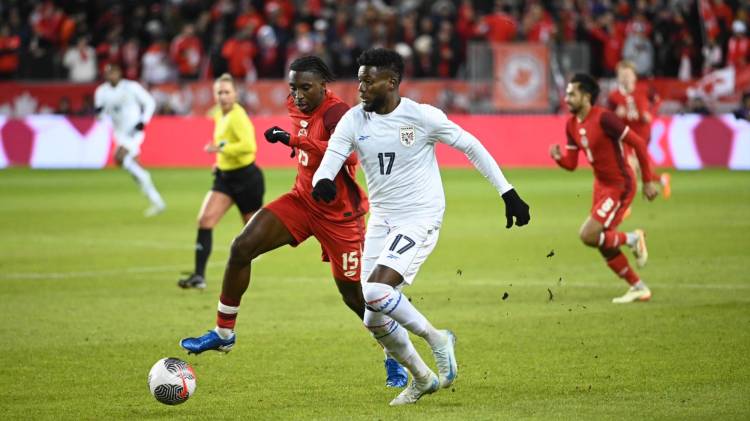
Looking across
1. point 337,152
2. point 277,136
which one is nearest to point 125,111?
Answer: point 277,136

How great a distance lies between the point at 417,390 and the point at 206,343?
5.29 feet

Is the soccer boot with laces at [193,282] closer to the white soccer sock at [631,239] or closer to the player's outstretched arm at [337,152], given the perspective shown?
the white soccer sock at [631,239]

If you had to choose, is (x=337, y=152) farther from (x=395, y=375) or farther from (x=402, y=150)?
(x=395, y=375)

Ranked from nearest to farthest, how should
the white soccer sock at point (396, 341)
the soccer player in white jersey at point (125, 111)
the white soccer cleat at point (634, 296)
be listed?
the white soccer sock at point (396, 341) < the white soccer cleat at point (634, 296) < the soccer player in white jersey at point (125, 111)

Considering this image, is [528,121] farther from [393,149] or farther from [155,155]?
[393,149]

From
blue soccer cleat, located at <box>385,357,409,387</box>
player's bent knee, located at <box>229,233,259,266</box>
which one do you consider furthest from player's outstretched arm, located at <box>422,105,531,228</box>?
player's bent knee, located at <box>229,233,259,266</box>

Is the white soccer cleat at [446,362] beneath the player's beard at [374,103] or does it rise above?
beneath

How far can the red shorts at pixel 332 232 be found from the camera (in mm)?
8992

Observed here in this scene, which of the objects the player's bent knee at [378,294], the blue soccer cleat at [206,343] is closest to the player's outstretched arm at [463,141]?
the player's bent knee at [378,294]

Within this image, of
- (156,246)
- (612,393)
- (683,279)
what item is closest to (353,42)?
(156,246)

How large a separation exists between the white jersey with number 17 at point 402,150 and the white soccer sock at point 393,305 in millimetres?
555

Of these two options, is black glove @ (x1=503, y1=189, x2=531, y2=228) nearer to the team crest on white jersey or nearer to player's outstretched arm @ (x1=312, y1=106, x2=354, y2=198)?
the team crest on white jersey

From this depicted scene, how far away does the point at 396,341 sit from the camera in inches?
315

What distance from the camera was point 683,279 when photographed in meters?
13.9
